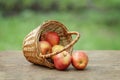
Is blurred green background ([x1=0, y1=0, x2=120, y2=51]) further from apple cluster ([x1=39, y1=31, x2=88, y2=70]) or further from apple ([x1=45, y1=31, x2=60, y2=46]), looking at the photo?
apple cluster ([x1=39, y1=31, x2=88, y2=70])

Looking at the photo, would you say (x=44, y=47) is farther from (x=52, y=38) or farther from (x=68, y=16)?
(x=68, y=16)

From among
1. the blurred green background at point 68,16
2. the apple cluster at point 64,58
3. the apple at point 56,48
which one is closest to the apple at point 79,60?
the apple cluster at point 64,58

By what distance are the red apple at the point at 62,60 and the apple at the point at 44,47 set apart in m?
0.09

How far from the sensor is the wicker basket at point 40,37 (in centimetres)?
242

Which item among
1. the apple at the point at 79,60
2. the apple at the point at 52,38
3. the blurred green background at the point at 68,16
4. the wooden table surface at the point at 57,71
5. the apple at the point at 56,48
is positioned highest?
the blurred green background at the point at 68,16

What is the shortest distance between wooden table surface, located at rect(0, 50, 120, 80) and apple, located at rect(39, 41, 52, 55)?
0.10 metres

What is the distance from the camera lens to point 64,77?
2.23m

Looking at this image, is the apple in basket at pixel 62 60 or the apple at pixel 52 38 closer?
the apple in basket at pixel 62 60

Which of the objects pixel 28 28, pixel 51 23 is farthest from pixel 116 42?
pixel 51 23

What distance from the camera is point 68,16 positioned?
650 cm

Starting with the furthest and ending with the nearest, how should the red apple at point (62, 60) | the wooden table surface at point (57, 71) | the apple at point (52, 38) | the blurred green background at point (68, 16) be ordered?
the blurred green background at point (68, 16) → the apple at point (52, 38) → the red apple at point (62, 60) → the wooden table surface at point (57, 71)

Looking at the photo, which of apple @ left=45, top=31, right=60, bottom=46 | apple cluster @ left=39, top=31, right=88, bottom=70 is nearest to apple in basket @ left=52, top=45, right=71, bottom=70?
apple cluster @ left=39, top=31, right=88, bottom=70

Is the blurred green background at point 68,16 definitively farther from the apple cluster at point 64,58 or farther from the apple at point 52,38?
the apple cluster at point 64,58

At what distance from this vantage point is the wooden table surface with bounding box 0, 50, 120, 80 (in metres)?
2.22
